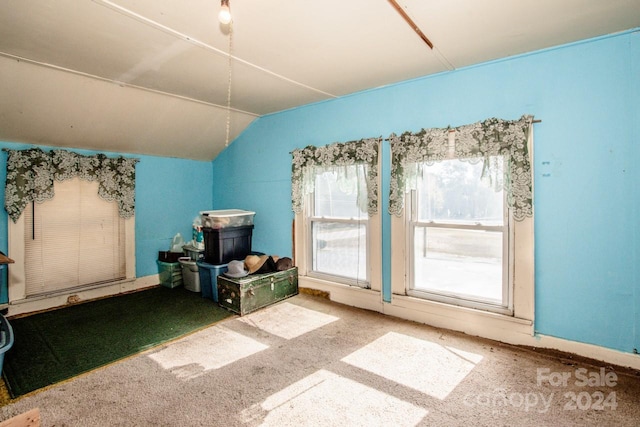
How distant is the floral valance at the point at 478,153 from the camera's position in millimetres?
Result: 2598

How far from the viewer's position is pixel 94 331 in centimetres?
311

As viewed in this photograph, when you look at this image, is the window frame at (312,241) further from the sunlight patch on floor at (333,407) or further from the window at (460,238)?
the sunlight patch on floor at (333,407)

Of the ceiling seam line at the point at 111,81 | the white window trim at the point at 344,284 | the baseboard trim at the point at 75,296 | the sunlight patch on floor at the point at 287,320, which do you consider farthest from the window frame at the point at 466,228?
the baseboard trim at the point at 75,296

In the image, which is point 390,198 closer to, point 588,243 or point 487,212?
point 487,212

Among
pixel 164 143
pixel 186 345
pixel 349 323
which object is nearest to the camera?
pixel 186 345

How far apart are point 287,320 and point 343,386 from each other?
1286mm

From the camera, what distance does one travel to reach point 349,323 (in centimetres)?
325

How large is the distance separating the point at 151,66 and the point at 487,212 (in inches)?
135

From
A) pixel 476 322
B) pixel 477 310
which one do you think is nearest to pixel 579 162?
pixel 477 310

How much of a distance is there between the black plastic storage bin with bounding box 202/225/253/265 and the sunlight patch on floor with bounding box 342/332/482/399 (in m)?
2.25

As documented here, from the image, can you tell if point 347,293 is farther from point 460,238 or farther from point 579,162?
point 579,162

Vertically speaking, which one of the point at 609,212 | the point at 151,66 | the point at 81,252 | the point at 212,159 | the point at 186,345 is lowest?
the point at 186,345

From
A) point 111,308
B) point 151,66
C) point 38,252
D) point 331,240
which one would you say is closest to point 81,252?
point 38,252

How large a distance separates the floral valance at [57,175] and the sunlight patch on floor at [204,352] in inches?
99.0
